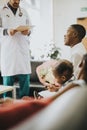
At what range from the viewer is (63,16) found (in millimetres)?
6184

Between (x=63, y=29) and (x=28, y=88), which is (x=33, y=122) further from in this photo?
(x=63, y=29)

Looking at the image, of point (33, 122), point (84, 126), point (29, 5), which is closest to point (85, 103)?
point (84, 126)

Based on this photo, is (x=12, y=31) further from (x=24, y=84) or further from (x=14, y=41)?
(x=24, y=84)

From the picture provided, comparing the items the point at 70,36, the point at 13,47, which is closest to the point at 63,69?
the point at 70,36

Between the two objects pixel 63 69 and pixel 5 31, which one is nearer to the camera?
pixel 63 69

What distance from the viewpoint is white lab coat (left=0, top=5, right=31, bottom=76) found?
11.7 feet

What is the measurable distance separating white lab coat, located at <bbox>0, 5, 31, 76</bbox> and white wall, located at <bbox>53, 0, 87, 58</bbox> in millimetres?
2470

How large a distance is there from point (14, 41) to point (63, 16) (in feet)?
9.40

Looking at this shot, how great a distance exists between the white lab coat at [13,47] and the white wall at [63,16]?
97.2 inches

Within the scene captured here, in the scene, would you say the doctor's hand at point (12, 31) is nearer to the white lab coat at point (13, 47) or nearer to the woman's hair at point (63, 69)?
the white lab coat at point (13, 47)

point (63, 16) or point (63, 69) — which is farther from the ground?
point (63, 16)

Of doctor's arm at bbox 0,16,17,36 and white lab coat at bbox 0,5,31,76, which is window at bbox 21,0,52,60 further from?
doctor's arm at bbox 0,16,17,36

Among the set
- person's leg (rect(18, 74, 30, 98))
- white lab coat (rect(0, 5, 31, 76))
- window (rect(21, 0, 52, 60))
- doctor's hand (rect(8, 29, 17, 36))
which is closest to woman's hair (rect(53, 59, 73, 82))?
doctor's hand (rect(8, 29, 17, 36))

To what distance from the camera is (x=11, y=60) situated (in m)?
3.64
